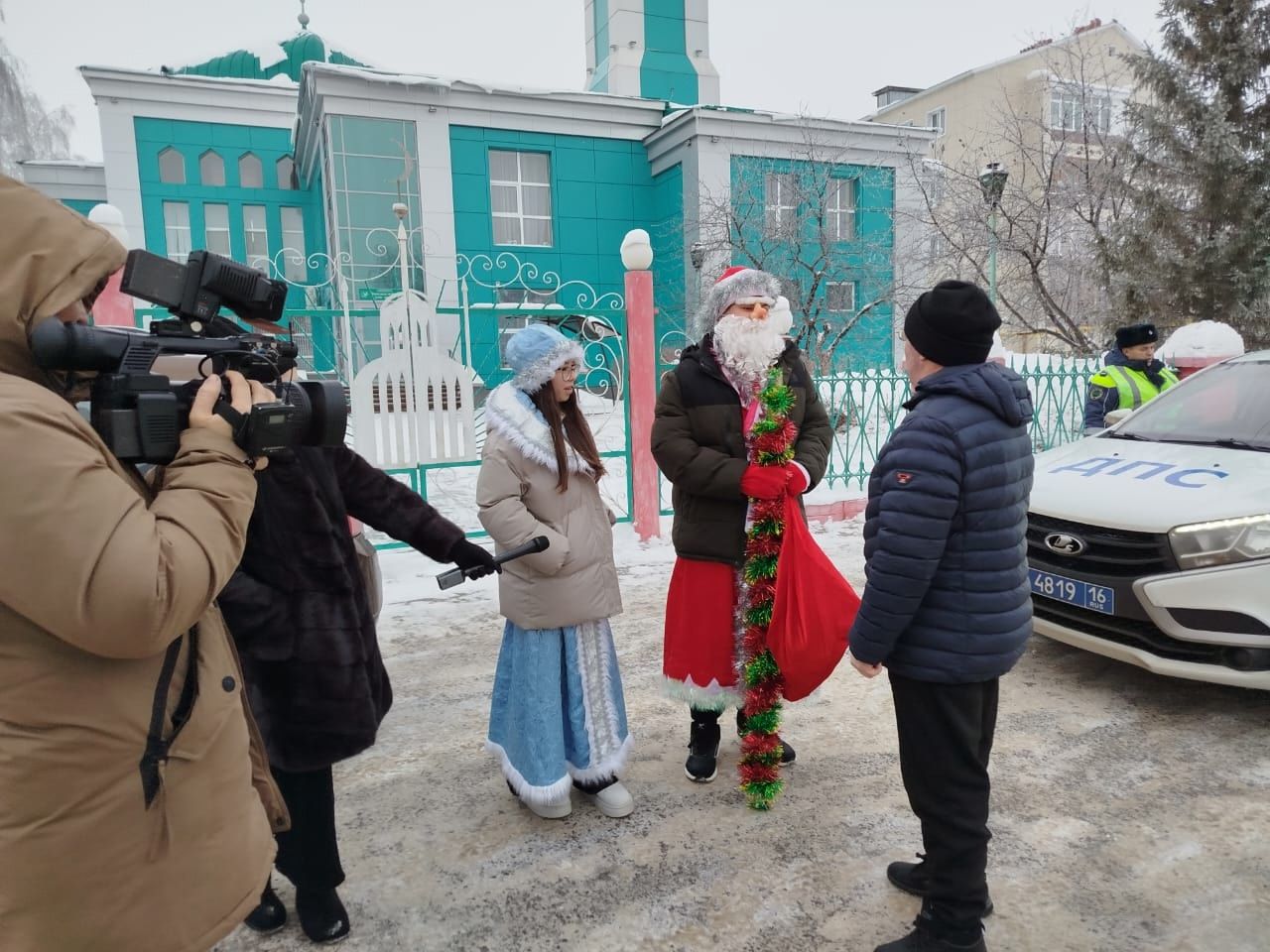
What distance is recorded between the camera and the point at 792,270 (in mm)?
12742

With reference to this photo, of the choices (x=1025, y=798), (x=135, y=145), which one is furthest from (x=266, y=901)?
(x=135, y=145)

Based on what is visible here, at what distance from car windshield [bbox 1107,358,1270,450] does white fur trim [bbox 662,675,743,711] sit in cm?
288

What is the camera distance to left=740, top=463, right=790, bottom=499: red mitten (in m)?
2.79

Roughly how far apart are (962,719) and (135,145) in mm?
18183

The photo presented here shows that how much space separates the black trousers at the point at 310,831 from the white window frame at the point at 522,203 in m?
14.5

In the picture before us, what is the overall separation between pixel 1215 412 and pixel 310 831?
469 cm

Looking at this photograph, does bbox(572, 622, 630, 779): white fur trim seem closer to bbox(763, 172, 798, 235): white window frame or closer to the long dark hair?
the long dark hair

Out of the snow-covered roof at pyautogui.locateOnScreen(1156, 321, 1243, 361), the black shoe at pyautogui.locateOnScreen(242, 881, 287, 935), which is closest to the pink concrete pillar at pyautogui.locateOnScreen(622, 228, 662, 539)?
the snow-covered roof at pyautogui.locateOnScreen(1156, 321, 1243, 361)

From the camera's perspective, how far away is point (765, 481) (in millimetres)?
2795

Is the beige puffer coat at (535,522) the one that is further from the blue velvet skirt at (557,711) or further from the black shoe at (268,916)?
the black shoe at (268,916)

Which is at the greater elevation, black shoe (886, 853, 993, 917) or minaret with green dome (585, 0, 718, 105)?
minaret with green dome (585, 0, 718, 105)

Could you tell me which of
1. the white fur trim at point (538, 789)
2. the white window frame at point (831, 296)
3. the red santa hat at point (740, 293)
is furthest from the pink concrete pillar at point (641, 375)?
the white window frame at point (831, 296)

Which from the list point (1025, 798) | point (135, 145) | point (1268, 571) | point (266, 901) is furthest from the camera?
point (135, 145)

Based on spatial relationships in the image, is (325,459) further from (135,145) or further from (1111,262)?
(135,145)
